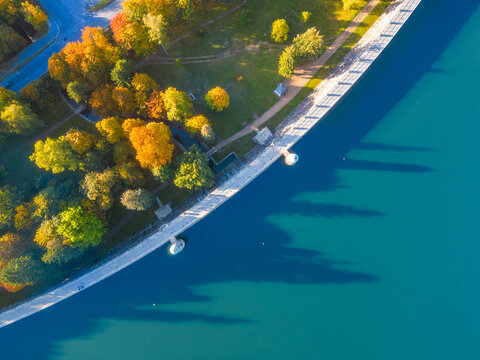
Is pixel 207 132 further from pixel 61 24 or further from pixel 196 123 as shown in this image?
pixel 61 24

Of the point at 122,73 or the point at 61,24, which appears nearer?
the point at 122,73

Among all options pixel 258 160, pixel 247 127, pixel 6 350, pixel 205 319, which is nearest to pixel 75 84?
pixel 247 127

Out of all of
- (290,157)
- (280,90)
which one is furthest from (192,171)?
(280,90)

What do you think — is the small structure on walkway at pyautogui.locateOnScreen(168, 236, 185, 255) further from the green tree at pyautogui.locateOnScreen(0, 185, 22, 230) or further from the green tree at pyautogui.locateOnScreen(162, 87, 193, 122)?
the green tree at pyautogui.locateOnScreen(0, 185, 22, 230)

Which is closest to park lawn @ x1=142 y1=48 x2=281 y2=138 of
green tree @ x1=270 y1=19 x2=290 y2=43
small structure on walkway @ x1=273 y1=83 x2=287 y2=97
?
small structure on walkway @ x1=273 y1=83 x2=287 y2=97

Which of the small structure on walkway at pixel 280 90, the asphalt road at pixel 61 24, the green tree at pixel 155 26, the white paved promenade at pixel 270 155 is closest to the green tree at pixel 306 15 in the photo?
the white paved promenade at pixel 270 155
